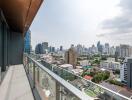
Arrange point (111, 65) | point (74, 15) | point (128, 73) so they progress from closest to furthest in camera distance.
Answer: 1. point (74, 15)
2. point (128, 73)
3. point (111, 65)

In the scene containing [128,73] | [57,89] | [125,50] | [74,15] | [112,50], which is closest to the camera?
[57,89]

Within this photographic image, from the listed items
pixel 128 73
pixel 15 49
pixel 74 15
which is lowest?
pixel 128 73

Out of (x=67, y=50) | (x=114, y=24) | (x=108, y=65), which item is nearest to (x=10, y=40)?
(x=114, y=24)

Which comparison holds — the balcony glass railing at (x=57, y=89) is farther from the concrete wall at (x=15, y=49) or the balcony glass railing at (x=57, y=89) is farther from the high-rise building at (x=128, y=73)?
the high-rise building at (x=128, y=73)

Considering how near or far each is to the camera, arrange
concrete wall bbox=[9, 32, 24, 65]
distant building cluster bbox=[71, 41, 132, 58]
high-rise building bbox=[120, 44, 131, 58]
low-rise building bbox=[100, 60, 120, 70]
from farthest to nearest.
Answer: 1. distant building cluster bbox=[71, 41, 132, 58]
2. high-rise building bbox=[120, 44, 131, 58]
3. low-rise building bbox=[100, 60, 120, 70]
4. concrete wall bbox=[9, 32, 24, 65]

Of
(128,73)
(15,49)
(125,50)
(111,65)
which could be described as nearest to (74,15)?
(15,49)

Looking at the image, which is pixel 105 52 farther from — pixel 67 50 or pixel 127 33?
pixel 127 33

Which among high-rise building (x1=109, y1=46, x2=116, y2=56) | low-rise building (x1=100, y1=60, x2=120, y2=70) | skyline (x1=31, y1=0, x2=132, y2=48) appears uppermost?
skyline (x1=31, y1=0, x2=132, y2=48)

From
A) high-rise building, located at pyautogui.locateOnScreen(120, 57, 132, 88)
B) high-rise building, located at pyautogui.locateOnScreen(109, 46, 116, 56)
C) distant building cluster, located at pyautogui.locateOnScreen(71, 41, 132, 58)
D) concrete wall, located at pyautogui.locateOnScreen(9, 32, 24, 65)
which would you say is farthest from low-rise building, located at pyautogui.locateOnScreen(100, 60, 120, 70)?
concrete wall, located at pyautogui.locateOnScreen(9, 32, 24, 65)

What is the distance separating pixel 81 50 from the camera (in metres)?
76.6

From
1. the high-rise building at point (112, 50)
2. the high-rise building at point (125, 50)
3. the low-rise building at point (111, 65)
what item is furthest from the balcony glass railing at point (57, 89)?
the high-rise building at point (112, 50)

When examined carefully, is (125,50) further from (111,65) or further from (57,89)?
(57,89)

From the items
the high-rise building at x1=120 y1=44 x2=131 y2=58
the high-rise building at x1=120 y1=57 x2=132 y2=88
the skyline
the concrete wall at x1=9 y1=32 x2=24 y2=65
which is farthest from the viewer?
the high-rise building at x1=120 y1=44 x2=131 y2=58

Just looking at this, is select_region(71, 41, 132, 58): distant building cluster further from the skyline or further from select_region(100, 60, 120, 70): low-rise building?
the skyline
